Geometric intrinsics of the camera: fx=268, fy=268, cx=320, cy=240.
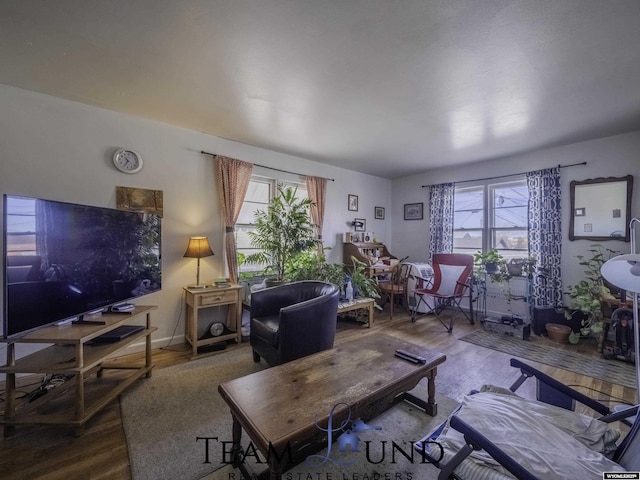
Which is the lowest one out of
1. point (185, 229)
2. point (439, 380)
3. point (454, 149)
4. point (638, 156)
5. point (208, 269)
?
point (439, 380)

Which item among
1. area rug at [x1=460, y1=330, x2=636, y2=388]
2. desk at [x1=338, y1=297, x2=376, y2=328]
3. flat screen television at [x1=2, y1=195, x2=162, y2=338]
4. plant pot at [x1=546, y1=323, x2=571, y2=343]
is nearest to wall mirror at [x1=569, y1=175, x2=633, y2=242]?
plant pot at [x1=546, y1=323, x2=571, y2=343]

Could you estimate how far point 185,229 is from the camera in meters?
3.21

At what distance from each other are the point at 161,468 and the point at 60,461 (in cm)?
59

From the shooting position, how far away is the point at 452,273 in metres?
4.15

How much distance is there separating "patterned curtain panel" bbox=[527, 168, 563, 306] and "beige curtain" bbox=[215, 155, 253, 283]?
4.19 meters

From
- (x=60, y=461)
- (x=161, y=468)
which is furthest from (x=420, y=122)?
(x=60, y=461)

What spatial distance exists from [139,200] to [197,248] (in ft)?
2.56

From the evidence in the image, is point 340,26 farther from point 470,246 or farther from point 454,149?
point 470,246

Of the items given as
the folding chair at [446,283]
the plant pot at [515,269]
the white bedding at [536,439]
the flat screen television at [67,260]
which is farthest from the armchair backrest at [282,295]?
the plant pot at [515,269]

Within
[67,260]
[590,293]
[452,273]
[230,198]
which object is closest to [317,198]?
[230,198]

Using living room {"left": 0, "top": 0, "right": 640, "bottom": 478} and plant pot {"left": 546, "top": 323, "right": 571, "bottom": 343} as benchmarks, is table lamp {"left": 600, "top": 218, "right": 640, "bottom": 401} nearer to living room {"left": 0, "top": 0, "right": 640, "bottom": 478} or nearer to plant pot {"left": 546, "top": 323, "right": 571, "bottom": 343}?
living room {"left": 0, "top": 0, "right": 640, "bottom": 478}

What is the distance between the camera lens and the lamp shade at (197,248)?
302 cm

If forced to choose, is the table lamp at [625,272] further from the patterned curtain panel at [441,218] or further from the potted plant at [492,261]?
the patterned curtain panel at [441,218]

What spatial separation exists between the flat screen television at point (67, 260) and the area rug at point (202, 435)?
84 centimetres
